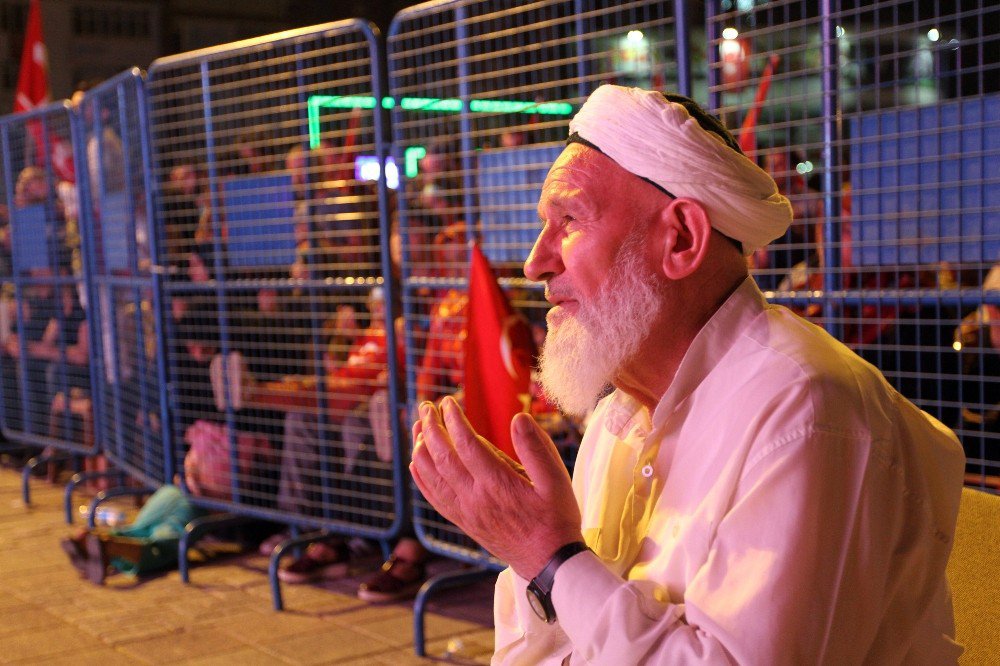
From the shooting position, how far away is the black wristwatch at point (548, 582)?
5.06ft

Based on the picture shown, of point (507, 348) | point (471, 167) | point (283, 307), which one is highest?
point (471, 167)

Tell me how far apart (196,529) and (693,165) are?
4.53 meters

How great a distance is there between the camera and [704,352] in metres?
1.71

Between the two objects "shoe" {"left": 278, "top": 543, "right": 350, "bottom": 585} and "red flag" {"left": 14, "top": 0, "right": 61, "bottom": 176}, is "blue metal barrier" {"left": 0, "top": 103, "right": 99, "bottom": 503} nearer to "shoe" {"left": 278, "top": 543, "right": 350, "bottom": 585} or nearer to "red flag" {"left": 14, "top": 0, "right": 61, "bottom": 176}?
"red flag" {"left": 14, "top": 0, "right": 61, "bottom": 176}

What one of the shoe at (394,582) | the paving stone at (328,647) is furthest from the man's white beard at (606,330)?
the shoe at (394,582)

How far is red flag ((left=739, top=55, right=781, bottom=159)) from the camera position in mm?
3729

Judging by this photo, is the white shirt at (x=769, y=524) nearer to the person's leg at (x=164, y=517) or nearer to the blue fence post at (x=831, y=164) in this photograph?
the blue fence post at (x=831, y=164)

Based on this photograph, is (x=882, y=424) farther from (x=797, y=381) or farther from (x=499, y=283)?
(x=499, y=283)

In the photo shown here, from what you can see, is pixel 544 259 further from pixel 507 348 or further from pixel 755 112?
pixel 507 348

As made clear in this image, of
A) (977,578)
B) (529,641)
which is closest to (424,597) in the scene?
(529,641)

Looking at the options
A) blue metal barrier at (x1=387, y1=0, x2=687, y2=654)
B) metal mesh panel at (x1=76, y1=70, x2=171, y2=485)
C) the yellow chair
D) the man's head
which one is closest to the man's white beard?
the man's head

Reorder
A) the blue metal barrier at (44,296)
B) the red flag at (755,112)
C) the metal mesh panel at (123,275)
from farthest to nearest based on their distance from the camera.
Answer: the blue metal barrier at (44,296) < the metal mesh panel at (123,275) < the red flag at (755,112)

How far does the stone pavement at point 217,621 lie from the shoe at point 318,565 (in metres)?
0.06

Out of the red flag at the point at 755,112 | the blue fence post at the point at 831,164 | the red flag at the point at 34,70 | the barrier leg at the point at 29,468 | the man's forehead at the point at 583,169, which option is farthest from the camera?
the red flag at the point at 34,70
